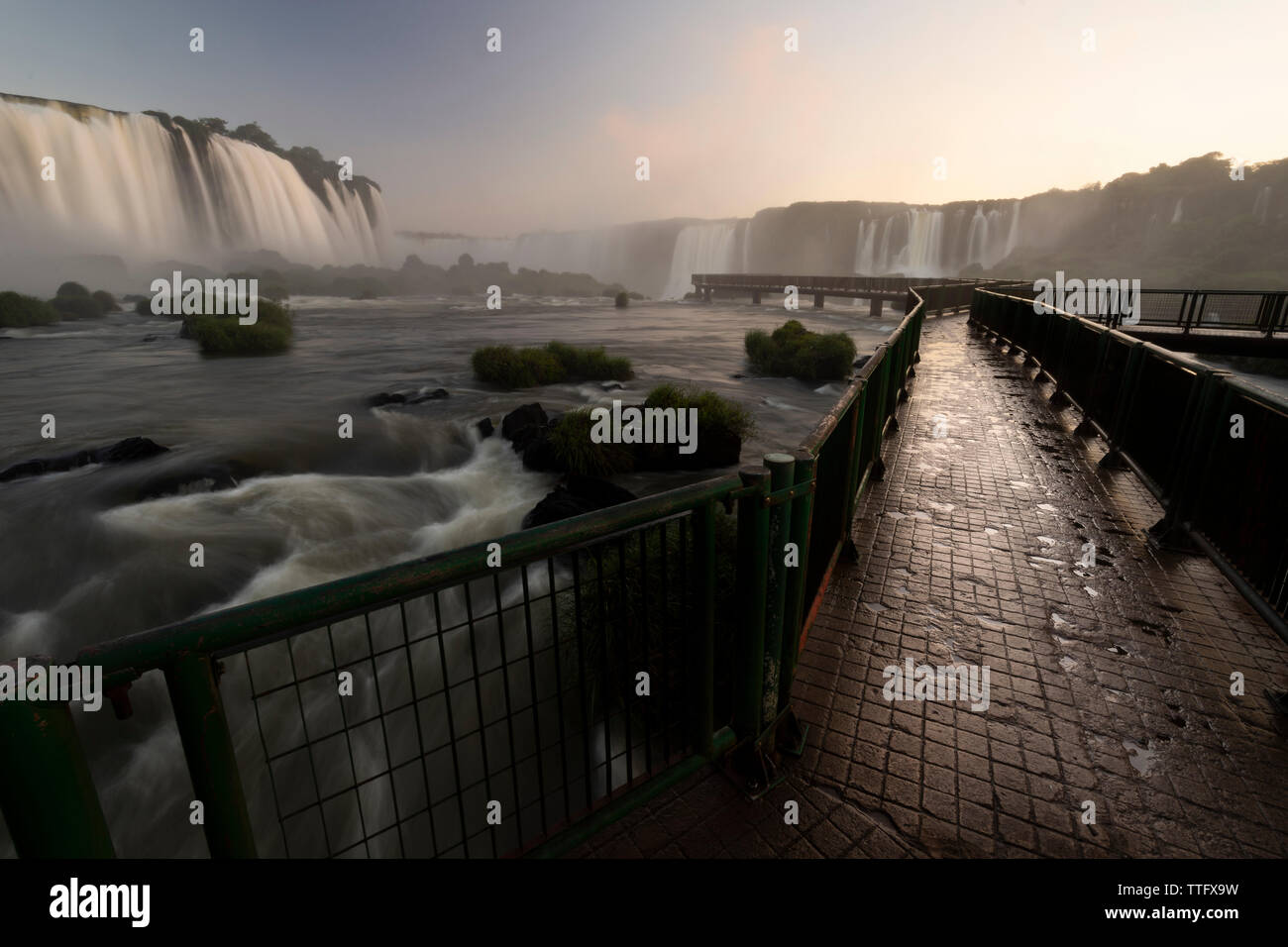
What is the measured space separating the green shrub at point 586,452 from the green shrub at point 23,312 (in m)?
47.3

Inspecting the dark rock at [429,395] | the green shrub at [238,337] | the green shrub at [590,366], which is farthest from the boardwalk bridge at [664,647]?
the green shrub at [238,337]

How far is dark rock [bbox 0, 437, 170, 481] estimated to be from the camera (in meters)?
14.2

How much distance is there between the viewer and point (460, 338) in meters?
40.8

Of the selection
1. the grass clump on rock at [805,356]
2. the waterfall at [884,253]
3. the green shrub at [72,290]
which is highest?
the waterfall at [884,253]

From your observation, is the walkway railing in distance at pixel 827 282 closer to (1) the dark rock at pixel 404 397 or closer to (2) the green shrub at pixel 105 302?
(1) the dark rock at pixel 404 397

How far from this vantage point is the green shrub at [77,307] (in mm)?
48000

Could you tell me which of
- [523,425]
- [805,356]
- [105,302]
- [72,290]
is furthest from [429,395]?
[72,290]

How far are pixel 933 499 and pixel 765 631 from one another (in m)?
4.79

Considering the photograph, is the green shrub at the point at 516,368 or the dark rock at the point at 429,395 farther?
the green shrub at the point at 516,368

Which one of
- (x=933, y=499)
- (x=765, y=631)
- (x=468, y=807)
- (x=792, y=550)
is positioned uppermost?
(x=792, y=550)

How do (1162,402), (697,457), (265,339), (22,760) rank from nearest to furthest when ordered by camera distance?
(22,760) → (1162,402) → (697,457) → (265,339)
